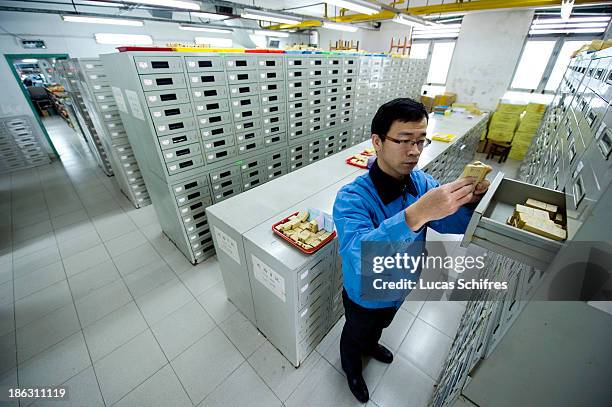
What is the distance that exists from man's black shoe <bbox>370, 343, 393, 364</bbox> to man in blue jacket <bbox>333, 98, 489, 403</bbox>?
69cm

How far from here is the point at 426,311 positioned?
2.33 metres

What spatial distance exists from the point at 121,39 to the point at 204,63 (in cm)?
726

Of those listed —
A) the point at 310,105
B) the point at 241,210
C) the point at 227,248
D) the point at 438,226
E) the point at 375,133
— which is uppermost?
the point at 375,133

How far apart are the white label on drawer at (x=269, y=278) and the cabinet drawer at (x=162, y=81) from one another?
1684 millimetres

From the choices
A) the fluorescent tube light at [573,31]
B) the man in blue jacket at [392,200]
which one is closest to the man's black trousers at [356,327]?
the man in blue jacket at [392,200]

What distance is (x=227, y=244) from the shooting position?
1.81 m

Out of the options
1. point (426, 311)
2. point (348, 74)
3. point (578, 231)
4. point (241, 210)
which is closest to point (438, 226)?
point (578, 231)

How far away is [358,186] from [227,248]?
1.17 meters

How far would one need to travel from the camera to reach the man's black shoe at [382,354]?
6.27 feet

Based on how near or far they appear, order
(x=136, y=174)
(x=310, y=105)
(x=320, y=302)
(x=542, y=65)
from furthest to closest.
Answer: (x=542, y=65) < (x=136, y=174) < (x=310, y=105) < (x=320, y=302)

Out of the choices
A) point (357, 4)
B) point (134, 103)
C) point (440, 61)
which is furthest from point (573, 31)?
point (134, 103)

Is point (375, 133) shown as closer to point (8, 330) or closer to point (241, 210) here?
point (241, 210)

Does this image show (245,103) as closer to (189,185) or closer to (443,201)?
(189,185)

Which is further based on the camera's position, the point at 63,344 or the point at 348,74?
the point at 348,74
